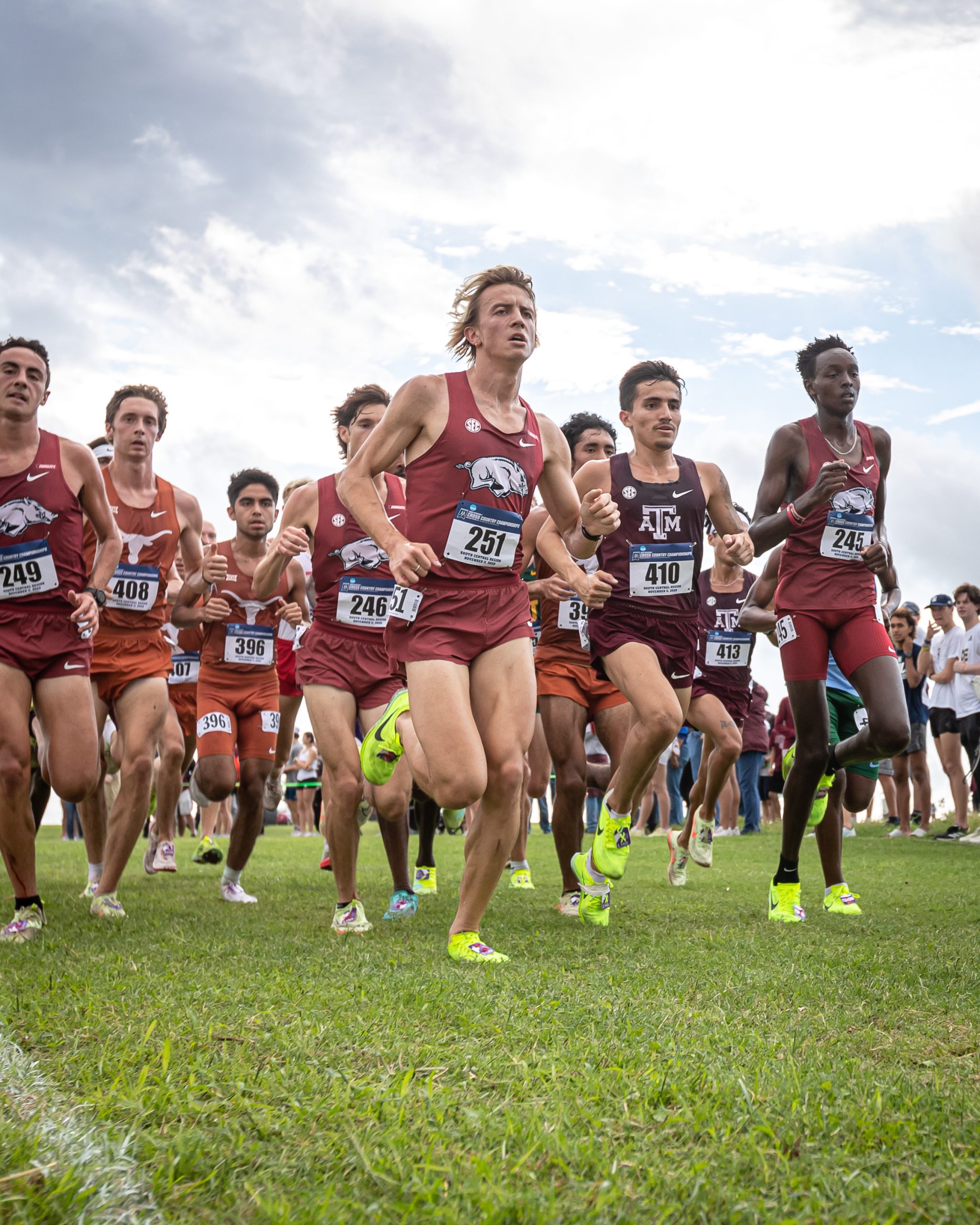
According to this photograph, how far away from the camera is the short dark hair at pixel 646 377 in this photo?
22.5ft

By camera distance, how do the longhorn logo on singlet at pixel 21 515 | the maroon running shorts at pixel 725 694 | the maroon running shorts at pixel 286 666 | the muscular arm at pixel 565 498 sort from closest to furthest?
the muscular arm at pixel 565 498
the longhorn logo on singlet at pixel 21 515
the maroon running shorts at pixel 725 694
the maroon running shorts at pixel 286 666

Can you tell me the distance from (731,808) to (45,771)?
11.8 metres

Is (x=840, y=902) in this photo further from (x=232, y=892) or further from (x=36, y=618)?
(x=36, y=618)

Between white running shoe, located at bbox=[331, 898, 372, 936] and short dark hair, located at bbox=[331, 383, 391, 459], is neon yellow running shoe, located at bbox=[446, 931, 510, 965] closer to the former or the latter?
white running shoe, located at bbox=[331, 898, 372, 936]

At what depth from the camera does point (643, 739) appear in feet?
19.5

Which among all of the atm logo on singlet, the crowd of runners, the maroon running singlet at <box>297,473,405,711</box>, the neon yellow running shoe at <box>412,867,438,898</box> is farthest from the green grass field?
the neon yellow running shoe at <box>412,867,438,898</box>

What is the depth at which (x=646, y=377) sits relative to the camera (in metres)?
6.88

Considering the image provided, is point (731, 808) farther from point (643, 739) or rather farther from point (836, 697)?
point (643, 739)

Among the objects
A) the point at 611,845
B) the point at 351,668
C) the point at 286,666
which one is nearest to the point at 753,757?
the point at 286,666

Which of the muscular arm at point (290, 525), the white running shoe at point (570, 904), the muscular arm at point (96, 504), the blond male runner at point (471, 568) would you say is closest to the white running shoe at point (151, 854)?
the muscular arm at point (290, 525)

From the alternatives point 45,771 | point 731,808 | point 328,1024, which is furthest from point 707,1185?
point 731,808

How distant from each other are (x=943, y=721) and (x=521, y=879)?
6.36m

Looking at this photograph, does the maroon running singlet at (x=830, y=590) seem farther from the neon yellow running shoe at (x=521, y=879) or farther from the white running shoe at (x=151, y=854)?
the white running shoe at (x=151, y=854)

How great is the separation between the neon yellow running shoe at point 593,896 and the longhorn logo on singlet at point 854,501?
236 centimetres
